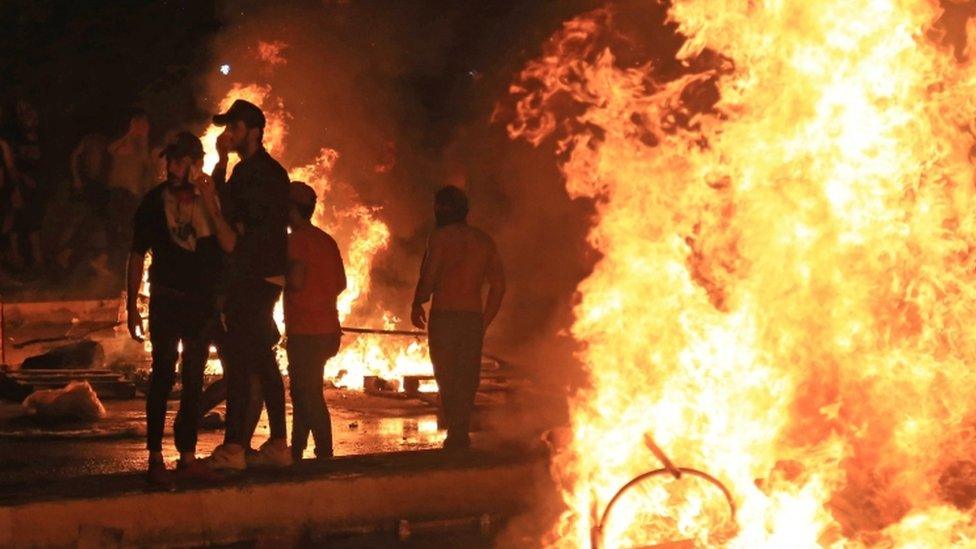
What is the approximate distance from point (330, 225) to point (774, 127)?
34.6 feet

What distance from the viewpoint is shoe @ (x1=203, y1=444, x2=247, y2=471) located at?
833cm

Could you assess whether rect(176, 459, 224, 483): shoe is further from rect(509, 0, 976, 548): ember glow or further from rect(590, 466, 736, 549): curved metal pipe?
rect(590, 466, 736, 549): curved metal pipe

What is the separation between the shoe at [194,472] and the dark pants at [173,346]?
250 millimetres

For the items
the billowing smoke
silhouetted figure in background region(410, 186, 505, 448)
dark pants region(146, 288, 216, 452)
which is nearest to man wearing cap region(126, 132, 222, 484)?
dark pants region(146, 288, 216, 452)

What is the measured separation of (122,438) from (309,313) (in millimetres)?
2428

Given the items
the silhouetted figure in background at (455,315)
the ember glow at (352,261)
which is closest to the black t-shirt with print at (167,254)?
the silhouetted figure in background at (455,315)

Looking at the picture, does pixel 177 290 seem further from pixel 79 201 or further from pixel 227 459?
pixel 79 201

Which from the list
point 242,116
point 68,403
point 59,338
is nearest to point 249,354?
point 242,116

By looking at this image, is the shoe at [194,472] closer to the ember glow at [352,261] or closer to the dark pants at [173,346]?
the dark pants at [173,346]

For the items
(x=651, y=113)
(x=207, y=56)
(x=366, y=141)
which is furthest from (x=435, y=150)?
(x=651, y=113)

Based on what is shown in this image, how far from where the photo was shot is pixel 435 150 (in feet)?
69.6

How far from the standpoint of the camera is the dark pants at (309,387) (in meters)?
8.98

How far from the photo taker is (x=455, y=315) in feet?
31.5

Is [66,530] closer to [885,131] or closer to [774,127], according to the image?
[774,127]
